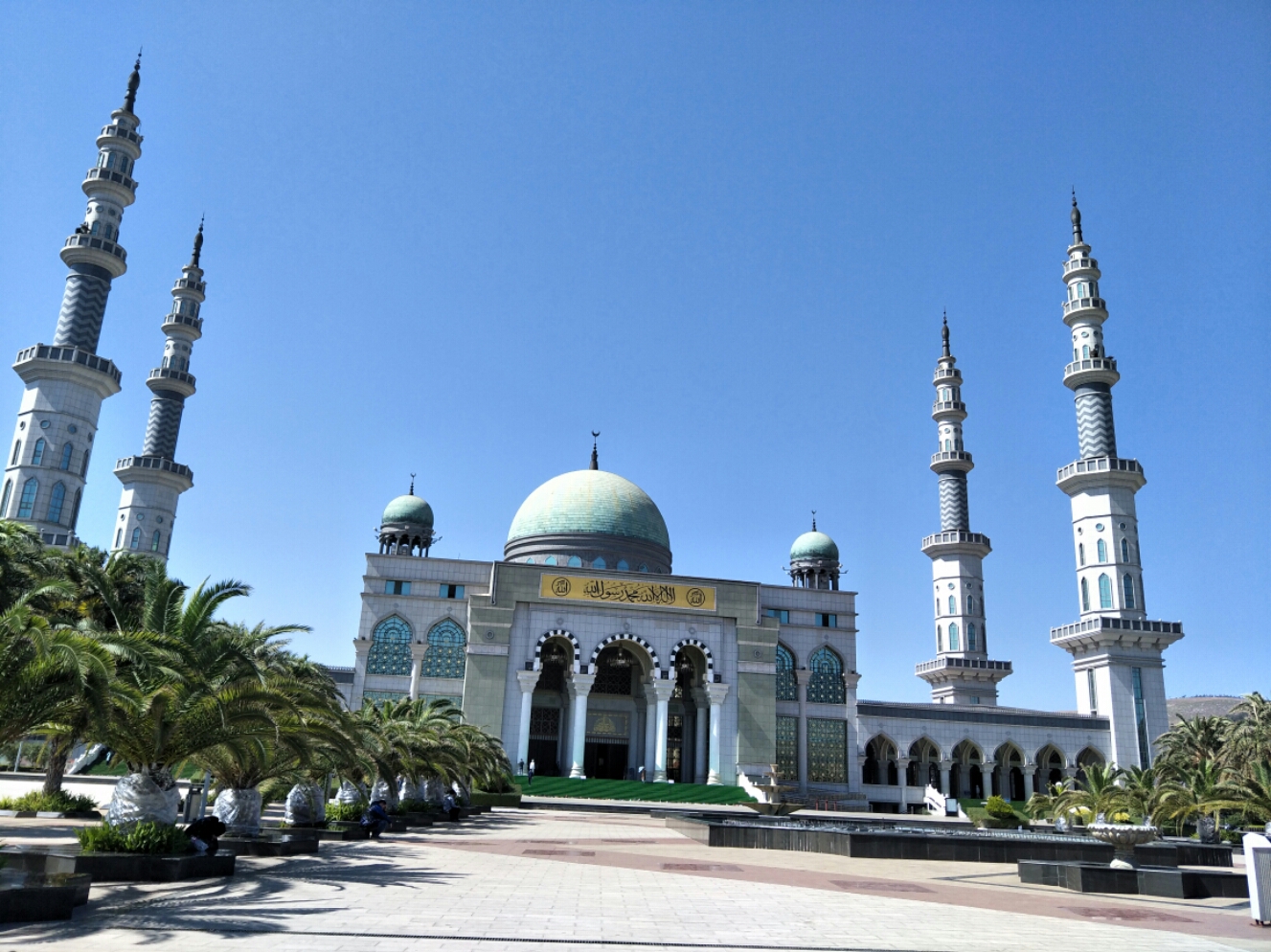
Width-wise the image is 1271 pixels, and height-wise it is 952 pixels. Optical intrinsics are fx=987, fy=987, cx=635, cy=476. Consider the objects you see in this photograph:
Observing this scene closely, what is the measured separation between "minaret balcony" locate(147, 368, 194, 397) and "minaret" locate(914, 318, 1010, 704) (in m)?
39.4

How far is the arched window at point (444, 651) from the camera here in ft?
146

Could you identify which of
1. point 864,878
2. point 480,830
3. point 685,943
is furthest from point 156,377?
point 685,943

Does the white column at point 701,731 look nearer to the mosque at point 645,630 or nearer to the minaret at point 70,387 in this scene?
the mosque at point 645,630

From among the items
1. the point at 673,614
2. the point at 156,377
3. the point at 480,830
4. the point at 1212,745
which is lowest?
the point at 480,830

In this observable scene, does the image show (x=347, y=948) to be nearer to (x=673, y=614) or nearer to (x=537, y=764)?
(x=673, y=614)

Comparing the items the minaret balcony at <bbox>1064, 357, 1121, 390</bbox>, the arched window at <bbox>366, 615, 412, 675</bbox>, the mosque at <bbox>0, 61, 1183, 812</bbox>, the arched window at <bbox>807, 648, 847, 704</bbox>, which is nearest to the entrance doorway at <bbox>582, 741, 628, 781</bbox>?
the mosque at <bbox>0, 61, 1183, 812</bbox>

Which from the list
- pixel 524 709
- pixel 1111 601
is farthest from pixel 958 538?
pixel 524 709

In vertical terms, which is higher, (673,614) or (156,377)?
(156,377)

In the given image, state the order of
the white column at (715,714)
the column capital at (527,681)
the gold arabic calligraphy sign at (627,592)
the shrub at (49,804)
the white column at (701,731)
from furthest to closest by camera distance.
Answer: the white column at (701,731)
the gold arabic calligraphy sign at (627,592)
the white column at (715,714)
the column capital at (527,681)
the shrub at (49,804)

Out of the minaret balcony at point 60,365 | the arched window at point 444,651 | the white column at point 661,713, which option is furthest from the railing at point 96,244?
the white column at point 661,713

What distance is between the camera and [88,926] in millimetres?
8602

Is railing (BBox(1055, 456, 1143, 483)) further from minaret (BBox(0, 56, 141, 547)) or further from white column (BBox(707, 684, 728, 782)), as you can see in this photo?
minaret (BBox(0, 56, 141, 547))

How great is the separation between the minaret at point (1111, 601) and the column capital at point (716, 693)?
56.6ft

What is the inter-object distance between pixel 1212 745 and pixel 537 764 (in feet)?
92.0
